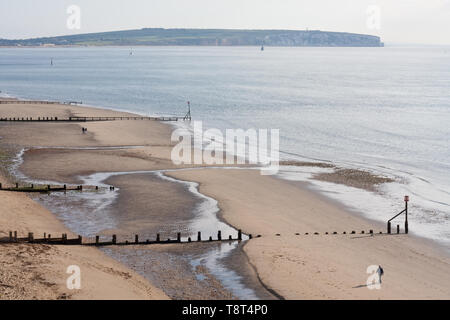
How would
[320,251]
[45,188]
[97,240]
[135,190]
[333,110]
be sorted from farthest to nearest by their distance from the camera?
[333,110]
[135,190]
[45,188]
[97,240]
[320,251]

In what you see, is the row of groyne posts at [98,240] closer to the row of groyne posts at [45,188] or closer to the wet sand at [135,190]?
the wet sand at [135,190]

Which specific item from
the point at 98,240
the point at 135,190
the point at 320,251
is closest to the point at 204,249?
the point at 98,240

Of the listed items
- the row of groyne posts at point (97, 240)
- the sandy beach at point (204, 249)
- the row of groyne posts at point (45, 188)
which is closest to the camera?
the sandy beach at point (204, 249)

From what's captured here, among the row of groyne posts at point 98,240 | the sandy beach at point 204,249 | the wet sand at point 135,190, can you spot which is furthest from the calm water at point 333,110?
the wet sand at point 135,190

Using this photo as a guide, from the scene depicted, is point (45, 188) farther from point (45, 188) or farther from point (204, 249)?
point (204, 249)

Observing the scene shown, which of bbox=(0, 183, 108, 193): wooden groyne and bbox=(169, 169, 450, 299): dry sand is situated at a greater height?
bbox=(0, 183, 108, 193): wooden groyne

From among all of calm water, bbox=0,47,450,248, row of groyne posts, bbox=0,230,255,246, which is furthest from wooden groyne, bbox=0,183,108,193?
calm water, bbox=0,47,450,248

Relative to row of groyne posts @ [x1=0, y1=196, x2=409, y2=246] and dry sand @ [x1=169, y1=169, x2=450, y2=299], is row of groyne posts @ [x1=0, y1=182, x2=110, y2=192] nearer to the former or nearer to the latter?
dry sand @ [x1=169, y1=169, x2=450, y2=299]
